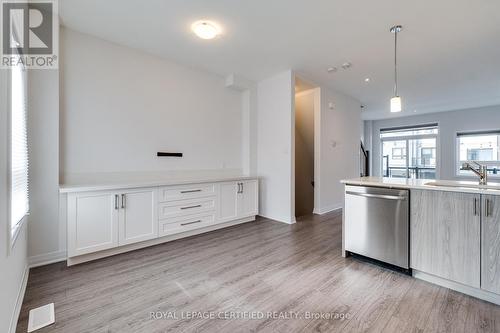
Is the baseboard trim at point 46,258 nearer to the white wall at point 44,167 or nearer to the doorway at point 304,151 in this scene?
the white wall at point 44,167

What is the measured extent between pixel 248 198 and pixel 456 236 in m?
2.92

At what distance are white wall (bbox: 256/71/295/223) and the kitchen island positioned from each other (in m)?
2.06

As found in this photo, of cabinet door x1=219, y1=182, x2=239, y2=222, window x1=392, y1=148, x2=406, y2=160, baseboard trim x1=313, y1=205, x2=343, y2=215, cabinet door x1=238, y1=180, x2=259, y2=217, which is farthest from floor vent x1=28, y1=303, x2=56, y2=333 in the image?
window x1=392, y1=148, x2=406, y2=160

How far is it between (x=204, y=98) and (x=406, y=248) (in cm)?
374

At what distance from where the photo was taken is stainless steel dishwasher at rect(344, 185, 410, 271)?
2.31 m

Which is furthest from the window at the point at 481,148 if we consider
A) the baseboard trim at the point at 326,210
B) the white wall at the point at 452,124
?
the baseboard trim at the point at 326,210

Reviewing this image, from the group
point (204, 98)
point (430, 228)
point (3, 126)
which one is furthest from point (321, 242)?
point (3, 126)

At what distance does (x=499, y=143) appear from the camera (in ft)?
21.4

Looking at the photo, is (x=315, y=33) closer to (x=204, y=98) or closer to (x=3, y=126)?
(x=204, y=98)

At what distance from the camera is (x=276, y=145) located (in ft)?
14.7

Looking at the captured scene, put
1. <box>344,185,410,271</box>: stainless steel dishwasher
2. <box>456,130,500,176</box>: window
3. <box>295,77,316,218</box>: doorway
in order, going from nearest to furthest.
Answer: <box>344,185,410,271</box>: stainless steel dishwasher, <box>295,77,316,218</box>: doorway, <box>456,130,500,176</box>: window

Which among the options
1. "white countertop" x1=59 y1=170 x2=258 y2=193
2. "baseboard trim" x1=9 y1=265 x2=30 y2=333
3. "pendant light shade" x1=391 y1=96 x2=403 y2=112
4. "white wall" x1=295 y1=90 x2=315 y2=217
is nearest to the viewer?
"baseboard trim" x1=9 y1=265 x2=30 y2=333

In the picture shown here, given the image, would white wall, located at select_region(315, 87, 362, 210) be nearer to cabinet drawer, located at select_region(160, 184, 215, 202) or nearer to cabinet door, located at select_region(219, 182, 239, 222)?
cabinet door, located at select_region(219, 182, 239, 222)

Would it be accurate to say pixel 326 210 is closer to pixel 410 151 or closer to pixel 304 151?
pixel 304 151
